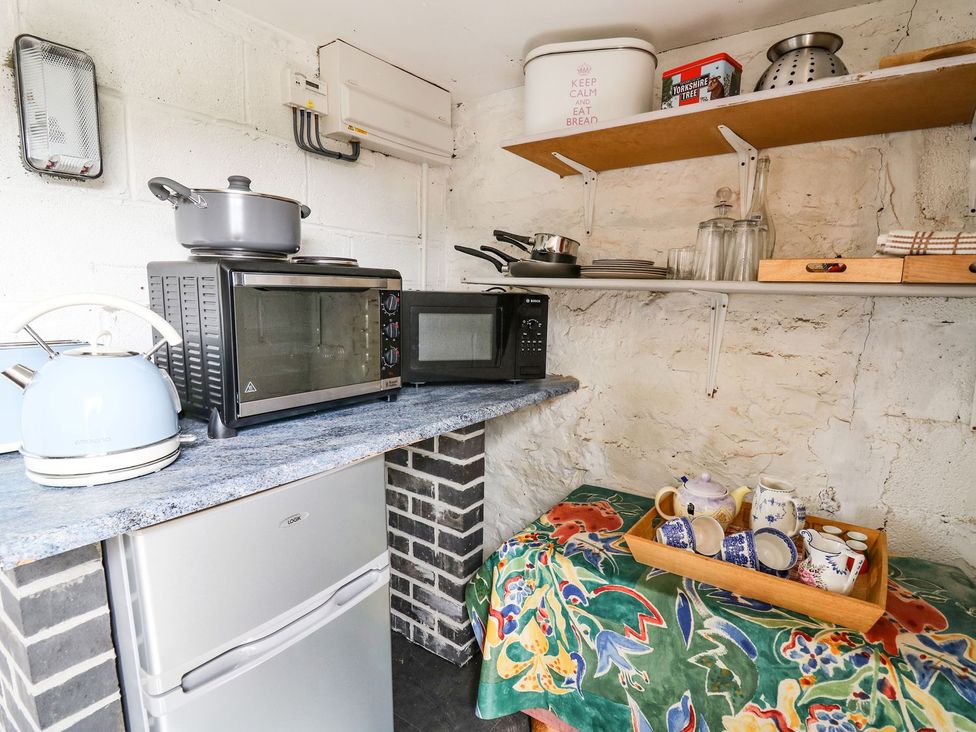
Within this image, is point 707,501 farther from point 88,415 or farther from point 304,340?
point 88,415

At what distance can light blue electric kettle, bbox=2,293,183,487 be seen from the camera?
811 mm

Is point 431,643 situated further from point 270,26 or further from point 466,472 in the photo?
point 270,26

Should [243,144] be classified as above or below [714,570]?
above

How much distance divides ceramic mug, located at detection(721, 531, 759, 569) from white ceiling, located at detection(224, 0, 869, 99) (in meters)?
1.31

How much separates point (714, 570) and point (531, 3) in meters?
1.47

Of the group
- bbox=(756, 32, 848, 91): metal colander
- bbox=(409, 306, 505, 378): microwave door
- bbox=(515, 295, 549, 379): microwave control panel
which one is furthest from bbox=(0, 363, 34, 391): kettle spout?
bbox=(756, 32, 848, 91): metal colander

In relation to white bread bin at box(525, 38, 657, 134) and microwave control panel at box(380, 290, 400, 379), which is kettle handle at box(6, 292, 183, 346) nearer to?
microwave control panel at box(380, 290, 400, 379)

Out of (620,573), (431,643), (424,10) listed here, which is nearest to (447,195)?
(424,10)

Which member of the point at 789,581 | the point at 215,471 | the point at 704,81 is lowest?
the point at 789,581

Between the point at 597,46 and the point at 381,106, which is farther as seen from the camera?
the point at 381,106

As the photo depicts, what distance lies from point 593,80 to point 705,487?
1124 millimetres

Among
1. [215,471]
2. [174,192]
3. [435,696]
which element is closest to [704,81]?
[174,192]

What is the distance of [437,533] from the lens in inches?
69.0

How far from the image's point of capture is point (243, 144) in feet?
4.86
